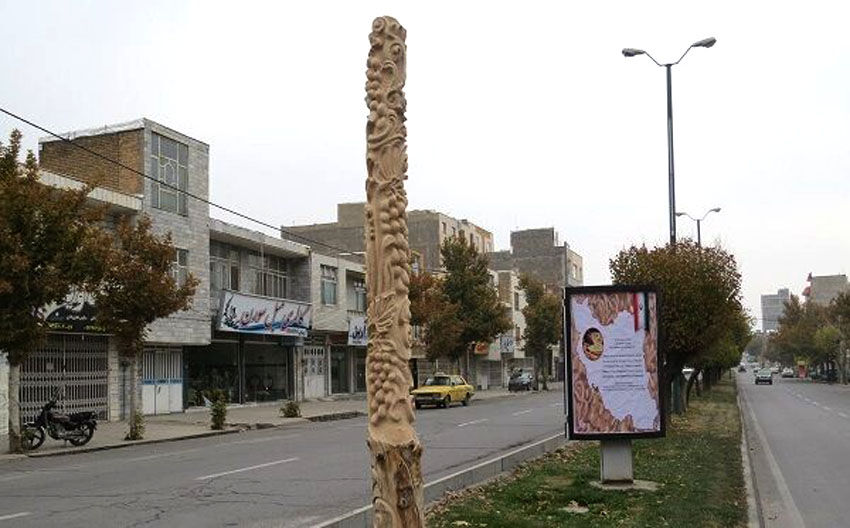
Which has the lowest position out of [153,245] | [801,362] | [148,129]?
[801,362]

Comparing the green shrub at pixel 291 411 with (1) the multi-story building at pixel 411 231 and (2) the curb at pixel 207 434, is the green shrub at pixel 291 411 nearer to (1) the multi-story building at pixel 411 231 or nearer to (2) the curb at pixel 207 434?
(2) the curb at pixel 207 434

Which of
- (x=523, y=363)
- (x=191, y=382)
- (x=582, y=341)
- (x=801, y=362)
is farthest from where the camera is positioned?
(x=801, y=362)

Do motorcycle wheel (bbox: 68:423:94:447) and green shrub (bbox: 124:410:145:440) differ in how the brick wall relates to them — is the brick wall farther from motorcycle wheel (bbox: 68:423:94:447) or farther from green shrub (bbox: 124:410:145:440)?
motorcycle wheel (bbox: 68:423:94:447)

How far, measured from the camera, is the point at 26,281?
19406 millimetres

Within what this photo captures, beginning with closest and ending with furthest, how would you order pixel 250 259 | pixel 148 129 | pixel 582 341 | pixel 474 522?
1. pixel 474 522
2. pixel 582 341
3. pixel 148 129
4. pixel 250 259

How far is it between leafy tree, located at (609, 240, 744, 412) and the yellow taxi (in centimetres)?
1625

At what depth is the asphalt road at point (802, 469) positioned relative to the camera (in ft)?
37.1

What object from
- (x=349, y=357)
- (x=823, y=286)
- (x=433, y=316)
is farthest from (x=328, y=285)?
(x=823, y=286)

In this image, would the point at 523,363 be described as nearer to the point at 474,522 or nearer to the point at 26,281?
the point at 26,281

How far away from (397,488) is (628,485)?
8141 millimetres

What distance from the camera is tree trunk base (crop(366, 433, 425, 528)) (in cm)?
473

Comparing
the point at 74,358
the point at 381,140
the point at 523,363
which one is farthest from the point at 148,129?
the point at 523,363

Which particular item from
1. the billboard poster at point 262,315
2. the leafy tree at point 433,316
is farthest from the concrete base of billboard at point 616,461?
the leafy tree at point 433,316

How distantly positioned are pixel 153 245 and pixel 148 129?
33.0ft
